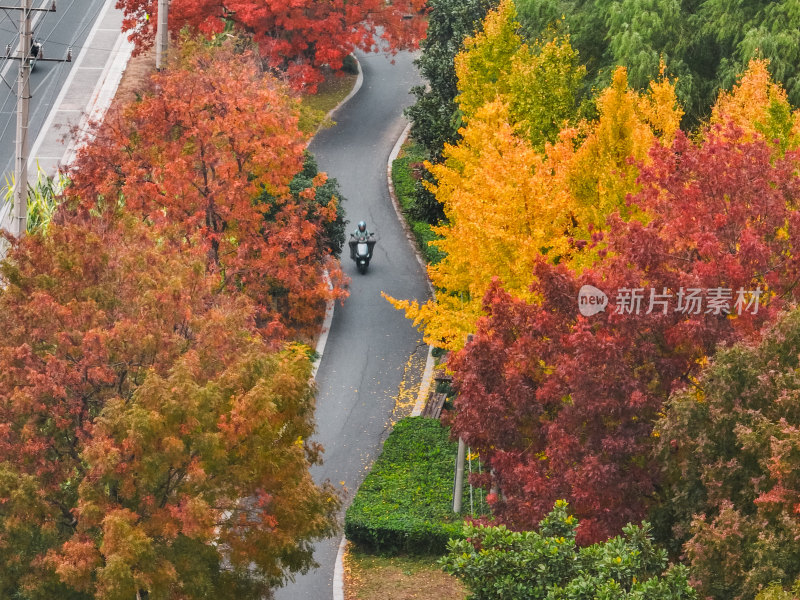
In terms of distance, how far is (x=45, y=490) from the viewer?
21.2m

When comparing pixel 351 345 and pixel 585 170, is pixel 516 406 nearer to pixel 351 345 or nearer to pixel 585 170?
pixel 585 170

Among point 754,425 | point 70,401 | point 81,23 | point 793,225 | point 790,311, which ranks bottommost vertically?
point 70,401

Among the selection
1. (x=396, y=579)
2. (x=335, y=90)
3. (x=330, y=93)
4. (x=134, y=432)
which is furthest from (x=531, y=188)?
(x=335, y=90)

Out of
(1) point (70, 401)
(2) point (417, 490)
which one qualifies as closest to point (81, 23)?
(2) point (417, 490)

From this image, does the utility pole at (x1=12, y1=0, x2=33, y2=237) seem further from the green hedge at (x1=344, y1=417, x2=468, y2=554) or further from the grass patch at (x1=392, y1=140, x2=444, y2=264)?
the grass patch at (x1=392, y1=140, x2=444, y2=264)

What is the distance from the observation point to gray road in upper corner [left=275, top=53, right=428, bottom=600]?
34.1 meters

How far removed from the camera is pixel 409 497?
31078 mm

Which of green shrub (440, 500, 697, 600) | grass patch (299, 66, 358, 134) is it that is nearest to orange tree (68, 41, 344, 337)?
green shrub (440, 500, 697, 600)

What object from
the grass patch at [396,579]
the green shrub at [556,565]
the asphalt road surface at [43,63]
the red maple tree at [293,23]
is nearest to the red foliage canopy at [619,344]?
the green shrub at [556,565]

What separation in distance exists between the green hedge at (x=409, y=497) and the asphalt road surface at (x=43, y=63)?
2171cm

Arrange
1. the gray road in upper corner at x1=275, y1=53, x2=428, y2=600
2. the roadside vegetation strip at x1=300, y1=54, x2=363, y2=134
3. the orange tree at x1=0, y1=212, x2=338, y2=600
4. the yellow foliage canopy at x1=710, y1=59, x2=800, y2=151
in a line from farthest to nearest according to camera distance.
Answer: the roadside vegetation strip at x1=300, y1=54, x2=363, y2=134 < the gray road in upper corner at x1=275, y1=53, x2=428, y2=600 < the yellow foliage canopy at x1=710, y1=59, x2=800, y2=151 < the orange tree at x1=0, y1=212, x2=338, y2=600

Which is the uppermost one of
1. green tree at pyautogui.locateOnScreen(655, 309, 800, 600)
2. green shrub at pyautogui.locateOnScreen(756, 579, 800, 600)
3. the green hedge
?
green tree at pyautogui.locateOnScreen(655, 309, 800, 600)

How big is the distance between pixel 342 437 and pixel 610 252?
13159 mm

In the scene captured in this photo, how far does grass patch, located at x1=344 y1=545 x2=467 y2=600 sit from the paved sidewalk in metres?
22.4
